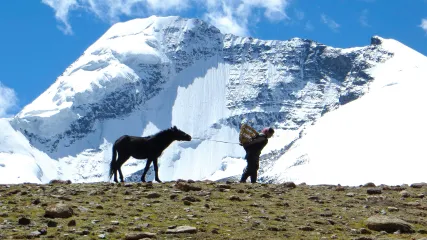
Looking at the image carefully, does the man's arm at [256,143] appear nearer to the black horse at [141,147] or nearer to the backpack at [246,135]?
the backpack at [246,135]

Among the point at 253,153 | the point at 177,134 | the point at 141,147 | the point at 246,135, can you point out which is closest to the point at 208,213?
the point at 253,153


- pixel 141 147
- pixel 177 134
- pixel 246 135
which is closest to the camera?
pixel 246 135

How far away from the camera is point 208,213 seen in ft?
58.9

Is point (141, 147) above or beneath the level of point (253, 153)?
above

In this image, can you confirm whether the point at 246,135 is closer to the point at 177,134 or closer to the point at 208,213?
the point at 177,134

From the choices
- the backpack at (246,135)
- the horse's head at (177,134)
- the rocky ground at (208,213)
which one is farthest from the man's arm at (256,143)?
the rocky ground at (208,213)

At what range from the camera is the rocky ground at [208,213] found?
1552 centimetres

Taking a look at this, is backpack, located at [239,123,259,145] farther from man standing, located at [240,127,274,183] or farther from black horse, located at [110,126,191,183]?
black horse, located at [110,126,191,183]

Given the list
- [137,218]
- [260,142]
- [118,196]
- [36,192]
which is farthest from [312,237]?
[260,142]

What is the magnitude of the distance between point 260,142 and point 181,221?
1240 cm

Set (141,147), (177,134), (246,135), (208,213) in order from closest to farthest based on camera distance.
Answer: (208,213), (246,135), (141,147), (177,134)

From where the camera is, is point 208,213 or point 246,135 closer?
point 208,213

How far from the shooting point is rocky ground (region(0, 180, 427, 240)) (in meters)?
15.5

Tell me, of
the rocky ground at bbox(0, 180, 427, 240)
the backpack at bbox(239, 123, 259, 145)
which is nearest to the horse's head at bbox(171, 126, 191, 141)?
the backpack at bbox(239, 123, 259, 145)
